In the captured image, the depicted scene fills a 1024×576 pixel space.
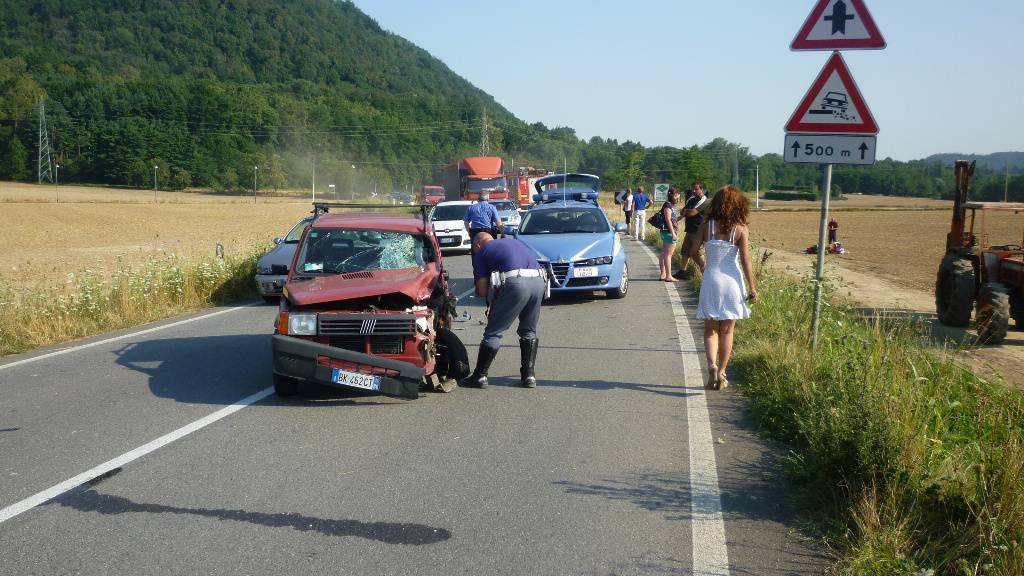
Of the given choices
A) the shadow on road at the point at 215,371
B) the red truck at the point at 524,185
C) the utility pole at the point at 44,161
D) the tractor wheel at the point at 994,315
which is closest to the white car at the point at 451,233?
the shadow on road at the point at 215,371

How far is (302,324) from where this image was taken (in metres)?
7.46

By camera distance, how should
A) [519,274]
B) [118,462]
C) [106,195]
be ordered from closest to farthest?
1. [118,462]
2. [519,274]
3. [106,195]

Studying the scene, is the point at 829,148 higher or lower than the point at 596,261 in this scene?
higher

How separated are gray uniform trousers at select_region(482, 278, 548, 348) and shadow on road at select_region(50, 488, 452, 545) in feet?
11.2

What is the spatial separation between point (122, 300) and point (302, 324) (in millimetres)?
6720

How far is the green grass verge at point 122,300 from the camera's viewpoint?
1134cm

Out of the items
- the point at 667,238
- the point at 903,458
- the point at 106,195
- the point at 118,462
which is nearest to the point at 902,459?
the point at 903,458

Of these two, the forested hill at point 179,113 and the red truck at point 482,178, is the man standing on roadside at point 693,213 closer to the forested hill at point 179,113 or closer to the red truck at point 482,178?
the red truck at point 482,178

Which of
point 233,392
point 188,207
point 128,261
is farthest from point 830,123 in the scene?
point 188,207

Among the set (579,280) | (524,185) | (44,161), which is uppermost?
(44,161)

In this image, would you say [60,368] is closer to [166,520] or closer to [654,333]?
[166,520]

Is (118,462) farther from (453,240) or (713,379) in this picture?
(453,240)

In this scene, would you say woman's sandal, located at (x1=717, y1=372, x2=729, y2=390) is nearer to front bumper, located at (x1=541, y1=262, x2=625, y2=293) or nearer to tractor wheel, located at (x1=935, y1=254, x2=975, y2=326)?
front bumper, located at (x1=541, y1=262, x2=625, y2=293)

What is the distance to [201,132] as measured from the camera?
123 meters
